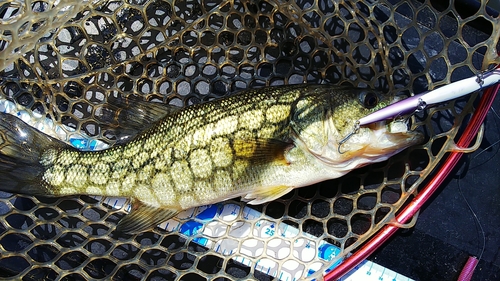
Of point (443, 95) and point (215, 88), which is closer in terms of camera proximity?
point (443, 95)

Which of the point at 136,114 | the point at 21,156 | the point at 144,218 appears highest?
the point at 136,114

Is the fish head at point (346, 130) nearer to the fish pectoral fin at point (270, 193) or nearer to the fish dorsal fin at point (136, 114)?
the fish pectoral fin at point (270, 193)

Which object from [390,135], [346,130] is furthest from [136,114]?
[390,135]

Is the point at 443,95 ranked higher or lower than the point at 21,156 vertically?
higher

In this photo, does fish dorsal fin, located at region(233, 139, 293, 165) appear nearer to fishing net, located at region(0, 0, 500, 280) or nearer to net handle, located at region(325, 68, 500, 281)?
fishing net, located at region(0, 0, 500, 280)

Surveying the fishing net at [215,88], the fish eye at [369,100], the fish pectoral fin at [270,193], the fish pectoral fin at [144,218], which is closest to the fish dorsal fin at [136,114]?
the fishing net at [215,88]

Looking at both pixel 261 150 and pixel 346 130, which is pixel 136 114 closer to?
pixel 261 150

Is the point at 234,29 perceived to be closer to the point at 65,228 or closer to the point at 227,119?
the point at 227,119
